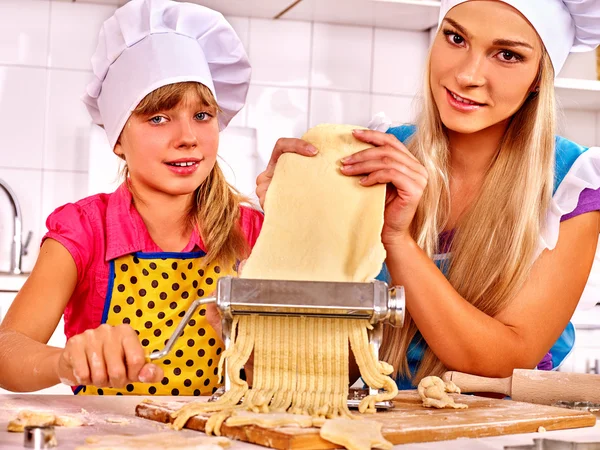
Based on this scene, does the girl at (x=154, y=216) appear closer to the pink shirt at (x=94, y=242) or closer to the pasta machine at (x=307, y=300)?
the pink shirt at (x=94, y=242)

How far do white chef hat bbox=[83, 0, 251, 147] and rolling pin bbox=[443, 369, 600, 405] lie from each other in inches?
26.5

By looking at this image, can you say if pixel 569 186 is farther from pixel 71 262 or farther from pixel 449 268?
pixel 71 262

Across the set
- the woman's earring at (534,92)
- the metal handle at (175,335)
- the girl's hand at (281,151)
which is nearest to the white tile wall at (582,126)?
the woman's earring at (534,92)

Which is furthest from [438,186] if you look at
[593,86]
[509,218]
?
[593,86]

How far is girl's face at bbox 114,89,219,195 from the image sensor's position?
144 centimetres

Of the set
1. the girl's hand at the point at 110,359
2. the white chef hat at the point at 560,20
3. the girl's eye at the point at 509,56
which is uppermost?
the white chef hat at the point at 560,20

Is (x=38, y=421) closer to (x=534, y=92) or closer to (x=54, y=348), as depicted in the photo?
(x=54, y=348)

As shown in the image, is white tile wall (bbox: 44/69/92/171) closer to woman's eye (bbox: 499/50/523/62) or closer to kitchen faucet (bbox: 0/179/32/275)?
kitchen faucet (bbox: 0/179/32/275)

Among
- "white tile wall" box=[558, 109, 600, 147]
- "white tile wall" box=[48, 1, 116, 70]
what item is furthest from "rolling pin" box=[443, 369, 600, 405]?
"white tile wall" box=[558, 109, 600, 147]

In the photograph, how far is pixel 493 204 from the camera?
1530mm

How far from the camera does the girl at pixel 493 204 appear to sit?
136cm

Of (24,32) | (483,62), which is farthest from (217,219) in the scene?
(24,32)

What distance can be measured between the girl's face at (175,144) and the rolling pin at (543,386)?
559mm

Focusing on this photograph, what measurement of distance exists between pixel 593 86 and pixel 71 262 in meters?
2.25
